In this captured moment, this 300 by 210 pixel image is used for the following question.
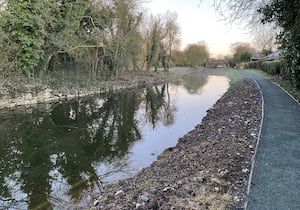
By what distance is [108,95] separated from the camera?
23.1 m

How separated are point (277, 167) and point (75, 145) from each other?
20.7 ft

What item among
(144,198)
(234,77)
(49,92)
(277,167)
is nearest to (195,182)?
(144,198)

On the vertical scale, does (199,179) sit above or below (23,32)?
below

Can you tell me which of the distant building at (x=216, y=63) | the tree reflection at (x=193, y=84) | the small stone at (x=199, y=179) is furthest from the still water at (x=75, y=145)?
the distant building at (x=216, y=63)

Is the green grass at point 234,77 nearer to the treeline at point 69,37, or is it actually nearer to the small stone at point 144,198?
the treeline at point 69,37

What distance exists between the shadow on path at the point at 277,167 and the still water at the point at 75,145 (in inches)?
120

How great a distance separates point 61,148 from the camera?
945 cm

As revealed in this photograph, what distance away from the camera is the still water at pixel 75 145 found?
649cm

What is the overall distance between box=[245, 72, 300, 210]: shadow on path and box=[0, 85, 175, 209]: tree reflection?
3378 millimetres

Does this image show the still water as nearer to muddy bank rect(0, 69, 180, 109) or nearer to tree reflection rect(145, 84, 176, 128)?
tree reflection rect(145, 84, 176, 128)

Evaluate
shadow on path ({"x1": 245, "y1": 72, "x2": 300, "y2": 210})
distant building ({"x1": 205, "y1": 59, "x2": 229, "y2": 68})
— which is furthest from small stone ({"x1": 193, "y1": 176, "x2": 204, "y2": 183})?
distant building ({"x1": 205, "y1": 59, "x2": 229, "y2": 68})

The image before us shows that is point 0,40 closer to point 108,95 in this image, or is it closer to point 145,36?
point 108,95

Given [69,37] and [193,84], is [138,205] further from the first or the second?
[193,84]

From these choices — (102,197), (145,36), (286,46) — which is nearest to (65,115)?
(102,197)
